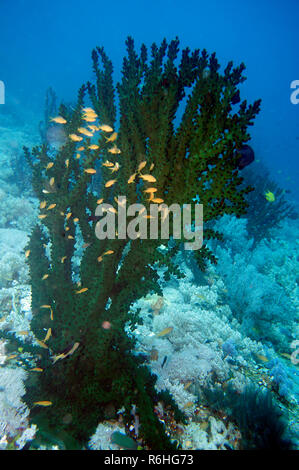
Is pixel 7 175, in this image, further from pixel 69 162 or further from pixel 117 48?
pixel 117 48

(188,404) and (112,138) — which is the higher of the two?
(112,138)

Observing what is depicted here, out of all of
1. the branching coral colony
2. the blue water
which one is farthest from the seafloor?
the blue water

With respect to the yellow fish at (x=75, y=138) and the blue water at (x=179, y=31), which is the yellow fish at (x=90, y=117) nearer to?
the yellow fish at (x=75, y=138)

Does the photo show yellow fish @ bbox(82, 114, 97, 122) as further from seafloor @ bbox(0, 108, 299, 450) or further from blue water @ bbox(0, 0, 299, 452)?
blue water @ bbox(0, 0, 299, 452)

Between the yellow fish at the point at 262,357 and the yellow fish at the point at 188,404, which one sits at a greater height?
the yellow fish at the point at 188,404

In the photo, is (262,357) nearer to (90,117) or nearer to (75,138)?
(75,138)

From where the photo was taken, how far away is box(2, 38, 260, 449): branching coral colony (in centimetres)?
213

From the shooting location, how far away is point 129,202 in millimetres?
2520

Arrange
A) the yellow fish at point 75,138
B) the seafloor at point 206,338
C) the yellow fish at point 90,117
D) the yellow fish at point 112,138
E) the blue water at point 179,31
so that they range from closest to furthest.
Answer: the seafloor at point 206,338, the yellow fish at point 112,138, the yellow fish at point 75,138, the yellow fish at point 90,117, the blue water at point 179,31

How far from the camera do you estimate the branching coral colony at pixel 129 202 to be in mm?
2129

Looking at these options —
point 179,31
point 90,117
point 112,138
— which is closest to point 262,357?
point 112,138

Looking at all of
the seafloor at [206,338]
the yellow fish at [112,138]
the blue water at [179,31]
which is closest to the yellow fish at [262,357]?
the seafloor at [206,338]
